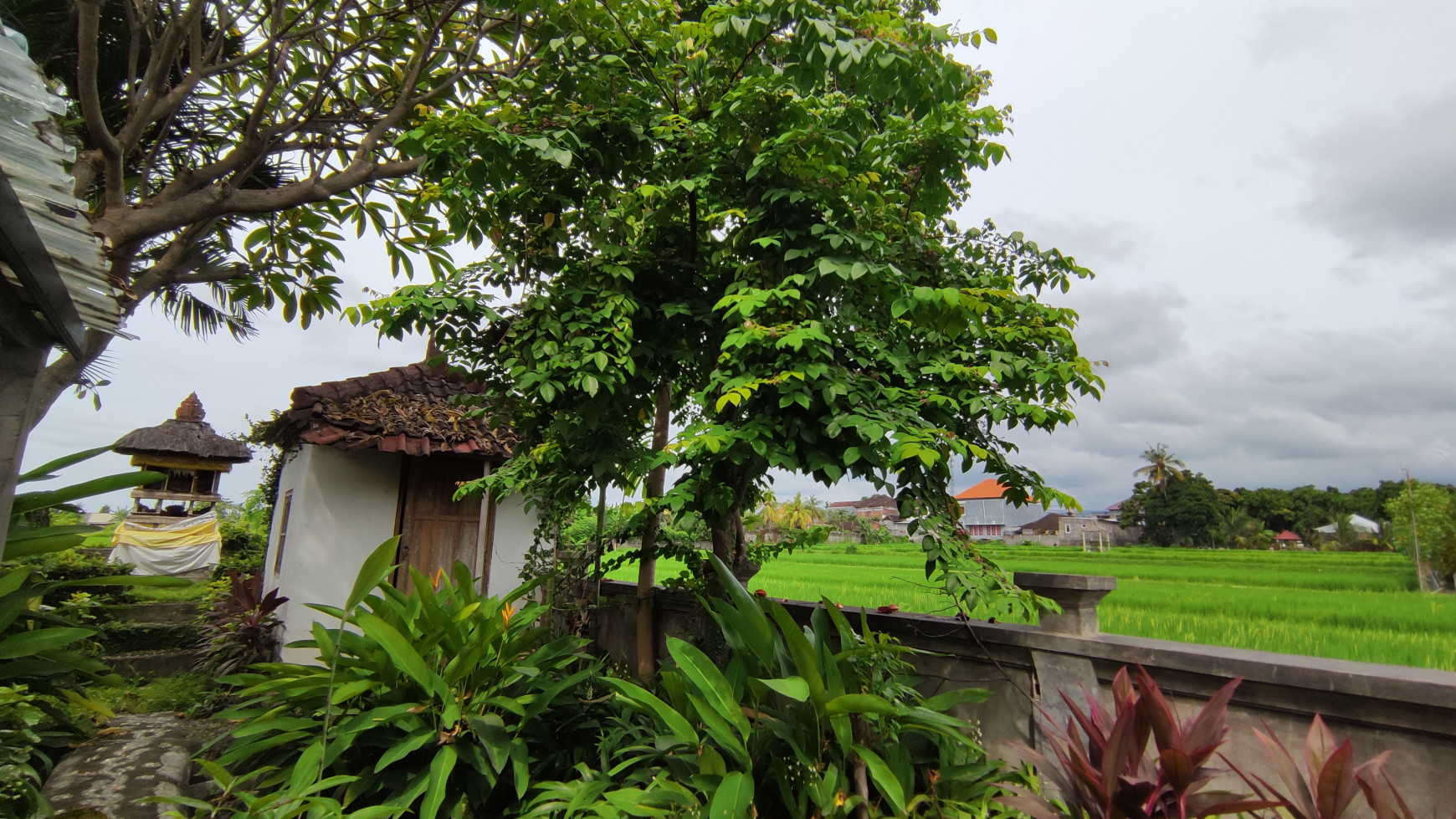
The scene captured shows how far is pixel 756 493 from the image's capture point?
442cm

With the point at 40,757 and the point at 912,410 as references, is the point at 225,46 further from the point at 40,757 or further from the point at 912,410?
the point at 912,410

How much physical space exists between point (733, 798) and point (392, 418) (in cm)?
505

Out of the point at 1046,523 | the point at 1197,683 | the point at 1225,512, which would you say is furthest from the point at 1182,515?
the point at 1197,683

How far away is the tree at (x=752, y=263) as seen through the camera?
2.79 m

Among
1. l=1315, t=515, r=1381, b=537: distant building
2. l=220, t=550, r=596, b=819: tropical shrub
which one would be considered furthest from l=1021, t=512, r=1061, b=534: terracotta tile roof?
l=220, t=550, r=596, b=819: tropical shrub

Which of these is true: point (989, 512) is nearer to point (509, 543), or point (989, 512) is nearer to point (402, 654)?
point (509, 543)

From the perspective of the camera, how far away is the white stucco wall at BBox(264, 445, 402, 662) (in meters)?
6.11

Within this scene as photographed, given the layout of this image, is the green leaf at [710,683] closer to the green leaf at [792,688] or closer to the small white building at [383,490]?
the green leaf at [792,688]

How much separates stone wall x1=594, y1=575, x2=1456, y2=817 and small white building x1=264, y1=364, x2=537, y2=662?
411 cm

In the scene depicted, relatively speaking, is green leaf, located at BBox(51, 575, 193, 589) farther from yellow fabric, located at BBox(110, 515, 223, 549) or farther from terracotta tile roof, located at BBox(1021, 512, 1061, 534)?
terracotta tile roof, located at BBox(1021, 512, 1061, 534)

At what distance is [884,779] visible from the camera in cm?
246

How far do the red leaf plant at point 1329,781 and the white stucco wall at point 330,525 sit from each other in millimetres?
6455

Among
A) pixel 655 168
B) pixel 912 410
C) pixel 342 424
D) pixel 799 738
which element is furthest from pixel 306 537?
pixel 912 410

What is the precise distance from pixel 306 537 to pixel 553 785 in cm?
445
